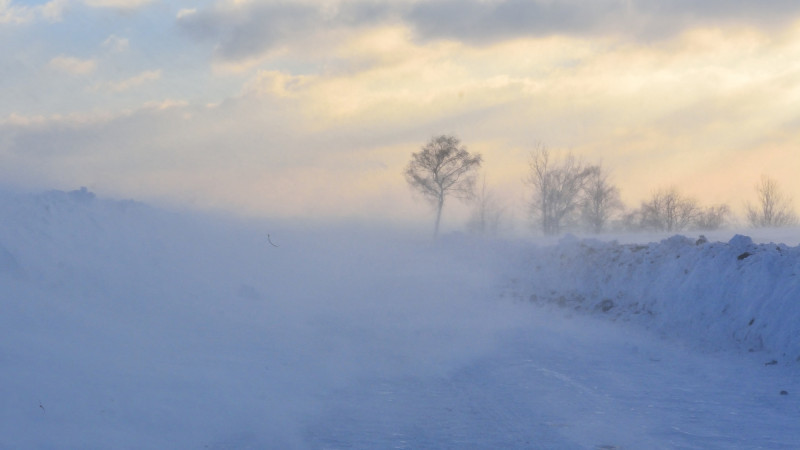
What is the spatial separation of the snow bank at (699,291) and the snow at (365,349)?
0.14 feet

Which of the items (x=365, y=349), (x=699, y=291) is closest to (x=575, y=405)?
(x=365, y=349)

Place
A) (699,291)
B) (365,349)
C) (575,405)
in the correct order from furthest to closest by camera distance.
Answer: (699,291) → (365,349) → (575,405)

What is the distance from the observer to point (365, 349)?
1124cm

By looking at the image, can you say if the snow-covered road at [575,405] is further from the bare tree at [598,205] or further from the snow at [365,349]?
the bare tree at [598,205]

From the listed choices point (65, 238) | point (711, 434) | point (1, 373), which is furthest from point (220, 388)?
point (65, 238)

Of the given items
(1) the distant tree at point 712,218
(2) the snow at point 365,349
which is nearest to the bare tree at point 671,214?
(1) the distant tree at point 712,218

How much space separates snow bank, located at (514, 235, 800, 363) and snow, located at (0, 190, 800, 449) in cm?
4

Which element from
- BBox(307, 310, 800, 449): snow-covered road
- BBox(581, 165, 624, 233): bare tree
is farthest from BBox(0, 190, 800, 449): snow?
BBox(581, 165, 624, 233): bare tree

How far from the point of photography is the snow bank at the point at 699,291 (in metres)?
10.2

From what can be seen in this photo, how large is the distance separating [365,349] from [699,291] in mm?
6554

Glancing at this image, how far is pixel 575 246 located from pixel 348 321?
8648mm

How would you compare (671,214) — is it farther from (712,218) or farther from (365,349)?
(365,349)

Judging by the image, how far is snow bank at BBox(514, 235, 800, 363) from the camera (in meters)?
10.2

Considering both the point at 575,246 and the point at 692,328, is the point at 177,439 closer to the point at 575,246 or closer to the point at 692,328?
the point at 692,328
